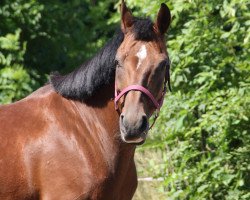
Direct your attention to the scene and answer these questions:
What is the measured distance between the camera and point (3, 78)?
887 centimetres

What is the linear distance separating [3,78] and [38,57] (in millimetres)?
1524

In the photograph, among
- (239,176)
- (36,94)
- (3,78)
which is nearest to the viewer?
(36,94)

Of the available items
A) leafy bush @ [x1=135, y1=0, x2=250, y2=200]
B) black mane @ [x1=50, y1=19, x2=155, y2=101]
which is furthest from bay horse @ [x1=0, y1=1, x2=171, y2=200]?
leafy bush @ [x1=135, y1=0, x2=250, y2=200]

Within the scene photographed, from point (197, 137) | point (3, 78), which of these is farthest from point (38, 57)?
point (197, 137)

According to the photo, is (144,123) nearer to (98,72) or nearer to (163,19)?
(98,72)

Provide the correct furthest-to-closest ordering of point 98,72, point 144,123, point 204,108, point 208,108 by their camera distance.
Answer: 1. point 204,108
2. point 208,108
3. point 98,72
4. point 144,123

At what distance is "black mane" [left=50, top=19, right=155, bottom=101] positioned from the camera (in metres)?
4.75

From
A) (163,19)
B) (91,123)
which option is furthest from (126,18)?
(91,123)

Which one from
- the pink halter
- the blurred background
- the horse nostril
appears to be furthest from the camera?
the blurred background

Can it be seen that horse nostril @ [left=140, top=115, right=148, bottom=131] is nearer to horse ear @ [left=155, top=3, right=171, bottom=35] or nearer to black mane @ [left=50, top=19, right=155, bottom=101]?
black mane @ [left=50, top=19, right=155, bottom=101]

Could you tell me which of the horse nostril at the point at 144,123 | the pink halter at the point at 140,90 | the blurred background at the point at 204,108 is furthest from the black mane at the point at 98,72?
the blurred background at the point at 204,108

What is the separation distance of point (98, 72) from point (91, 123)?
337 mm

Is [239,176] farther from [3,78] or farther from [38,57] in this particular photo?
[38,57]

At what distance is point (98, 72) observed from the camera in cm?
480
